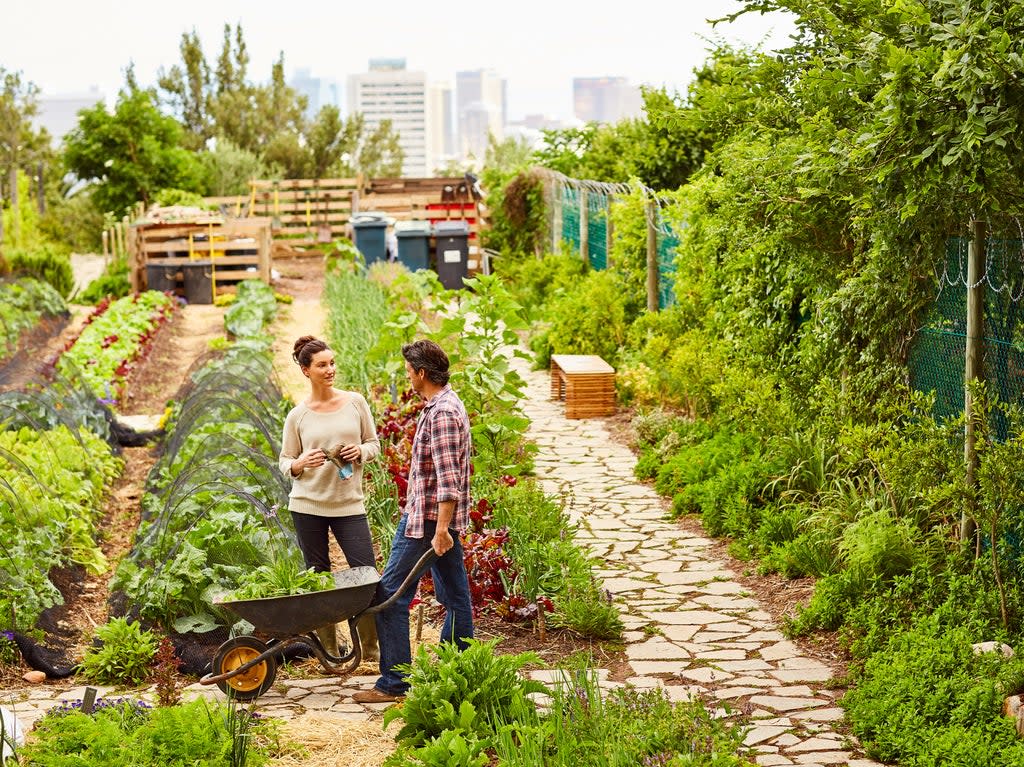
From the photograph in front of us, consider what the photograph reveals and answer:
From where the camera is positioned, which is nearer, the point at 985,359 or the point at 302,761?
the point at 302,761

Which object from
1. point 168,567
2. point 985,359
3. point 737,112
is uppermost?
point 737,112

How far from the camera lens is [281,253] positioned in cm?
3159

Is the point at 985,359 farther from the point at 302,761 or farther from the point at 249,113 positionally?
the point at 249,113

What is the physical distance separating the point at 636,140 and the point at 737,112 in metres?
11.2

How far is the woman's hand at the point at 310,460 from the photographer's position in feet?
20.2

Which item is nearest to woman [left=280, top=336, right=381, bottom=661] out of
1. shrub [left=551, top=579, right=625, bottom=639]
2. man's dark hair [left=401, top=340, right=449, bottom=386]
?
man's dark hair [left=401, top=340, right=449, bottom=386]

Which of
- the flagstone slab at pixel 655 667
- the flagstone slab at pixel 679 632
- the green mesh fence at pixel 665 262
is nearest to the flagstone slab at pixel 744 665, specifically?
the flagstone slab at pixel 655 667

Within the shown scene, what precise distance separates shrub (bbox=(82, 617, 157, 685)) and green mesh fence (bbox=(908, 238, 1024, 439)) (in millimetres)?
4214

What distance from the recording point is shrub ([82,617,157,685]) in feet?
20.3

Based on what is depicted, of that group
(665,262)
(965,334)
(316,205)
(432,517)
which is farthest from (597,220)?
(316,205)

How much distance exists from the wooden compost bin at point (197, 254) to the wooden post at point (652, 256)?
11.2 metres

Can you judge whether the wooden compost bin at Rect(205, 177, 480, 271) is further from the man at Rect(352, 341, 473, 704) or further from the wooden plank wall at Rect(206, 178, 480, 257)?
the man at Rect(352, 341, 473, 704)

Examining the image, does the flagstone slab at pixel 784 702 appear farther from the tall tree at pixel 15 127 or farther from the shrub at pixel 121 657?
the tall tree at pixel 15 127

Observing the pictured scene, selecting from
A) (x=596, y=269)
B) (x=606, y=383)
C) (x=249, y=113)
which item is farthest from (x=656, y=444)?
(x=249, y=113)
